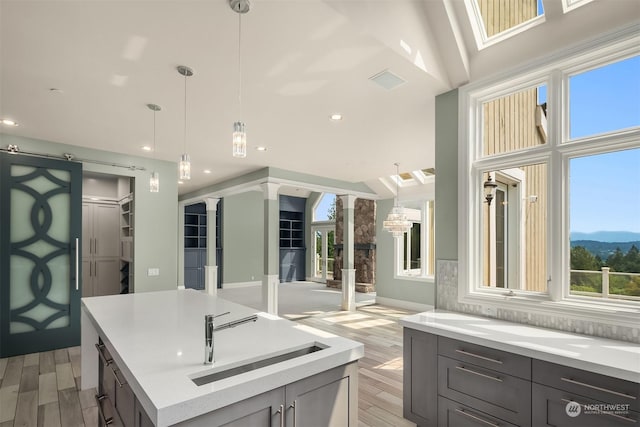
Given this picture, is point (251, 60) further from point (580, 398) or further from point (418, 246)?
point (418, 246)

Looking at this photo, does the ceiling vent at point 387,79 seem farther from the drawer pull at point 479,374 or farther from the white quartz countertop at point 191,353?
the drawer pull at point 479,374

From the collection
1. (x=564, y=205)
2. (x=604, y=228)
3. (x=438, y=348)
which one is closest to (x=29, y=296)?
(x=438, y=348)

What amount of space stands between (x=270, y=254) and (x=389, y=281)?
3.23 meters

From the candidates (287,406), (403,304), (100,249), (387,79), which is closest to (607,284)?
(387,79)

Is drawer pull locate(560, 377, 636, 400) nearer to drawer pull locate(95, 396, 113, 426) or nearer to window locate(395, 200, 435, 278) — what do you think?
drawer pull locate(95, 396, 113, 426)

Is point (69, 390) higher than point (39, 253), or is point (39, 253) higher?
point (39, 253)

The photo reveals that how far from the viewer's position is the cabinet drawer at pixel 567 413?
1.56m

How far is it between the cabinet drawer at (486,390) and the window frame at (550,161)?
64 cm

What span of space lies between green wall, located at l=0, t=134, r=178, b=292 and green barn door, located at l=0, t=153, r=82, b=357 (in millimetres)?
520

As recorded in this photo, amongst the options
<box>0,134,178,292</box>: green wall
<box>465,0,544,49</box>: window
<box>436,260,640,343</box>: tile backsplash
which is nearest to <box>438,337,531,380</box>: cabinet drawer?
<box>436,260,640,343</box>: tile backsplash

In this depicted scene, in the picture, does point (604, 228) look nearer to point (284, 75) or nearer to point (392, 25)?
point (392, 25)

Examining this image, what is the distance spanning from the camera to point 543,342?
195cm

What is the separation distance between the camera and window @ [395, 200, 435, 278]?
283 inches

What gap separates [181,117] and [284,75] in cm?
150
